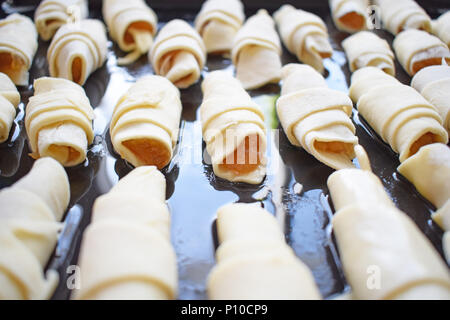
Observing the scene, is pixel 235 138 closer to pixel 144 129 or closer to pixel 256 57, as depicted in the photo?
pixel 144 129

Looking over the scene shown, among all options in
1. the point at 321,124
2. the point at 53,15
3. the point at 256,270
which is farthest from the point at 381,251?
the point at 53,15

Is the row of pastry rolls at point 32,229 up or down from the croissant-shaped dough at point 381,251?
down

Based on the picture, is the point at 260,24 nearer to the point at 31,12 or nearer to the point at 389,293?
the point at 31,12

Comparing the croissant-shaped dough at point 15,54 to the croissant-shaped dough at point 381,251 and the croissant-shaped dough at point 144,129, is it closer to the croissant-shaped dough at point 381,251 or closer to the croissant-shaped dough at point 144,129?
the croissant-shaped dough at point 144,129

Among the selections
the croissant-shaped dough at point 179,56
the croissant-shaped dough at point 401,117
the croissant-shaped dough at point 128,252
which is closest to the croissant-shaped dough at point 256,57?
the croissant-shaped dough at point 179,56

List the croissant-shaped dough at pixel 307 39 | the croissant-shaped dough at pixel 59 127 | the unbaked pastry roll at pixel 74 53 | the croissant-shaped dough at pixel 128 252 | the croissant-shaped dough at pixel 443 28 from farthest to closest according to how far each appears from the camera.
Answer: the croissant-shaped dough at pixel 443 28 < the croissant-shaped dough at pixel 307 39 < the unbaked pastry roll at pixel 74 53 < the croissant-shaped dough at pixel 59 127 < the croissant-shaped dough at pixel 128 252

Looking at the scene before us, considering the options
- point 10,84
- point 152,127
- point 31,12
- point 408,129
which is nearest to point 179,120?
point 152,127
